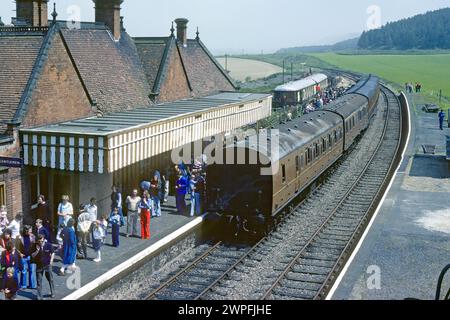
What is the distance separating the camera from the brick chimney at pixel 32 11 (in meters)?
23.8

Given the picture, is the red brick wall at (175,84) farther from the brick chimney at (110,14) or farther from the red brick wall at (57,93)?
the red brick wall at (57,93)

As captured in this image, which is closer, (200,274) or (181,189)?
(200,274)

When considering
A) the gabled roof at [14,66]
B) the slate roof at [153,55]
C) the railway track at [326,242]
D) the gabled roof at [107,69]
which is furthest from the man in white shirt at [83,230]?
the slate roof at [153,55]

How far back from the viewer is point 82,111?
20.1 m

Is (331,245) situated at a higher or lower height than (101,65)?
lower

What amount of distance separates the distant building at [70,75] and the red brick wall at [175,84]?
0.05 m

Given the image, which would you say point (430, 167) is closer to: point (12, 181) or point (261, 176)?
point (261, 176)

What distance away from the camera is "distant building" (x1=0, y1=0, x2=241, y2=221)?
16.8 meters

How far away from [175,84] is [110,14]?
472 centimetres

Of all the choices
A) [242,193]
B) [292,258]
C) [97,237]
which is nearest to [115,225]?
[97,237]

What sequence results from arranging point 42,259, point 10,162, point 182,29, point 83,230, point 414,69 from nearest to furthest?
point 42,259 → point 10,162 → point 83,230 → point 182,29 → point 414,69

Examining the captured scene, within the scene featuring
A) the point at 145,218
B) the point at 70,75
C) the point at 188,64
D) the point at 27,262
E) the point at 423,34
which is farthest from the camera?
the point at 423,34

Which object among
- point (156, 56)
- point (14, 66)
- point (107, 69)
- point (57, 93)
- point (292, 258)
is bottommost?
point (292, 258)

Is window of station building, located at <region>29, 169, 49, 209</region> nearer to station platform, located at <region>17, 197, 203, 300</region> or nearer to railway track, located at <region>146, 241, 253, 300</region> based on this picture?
station platform, located at <region>17, 197, 203, 300</region>
